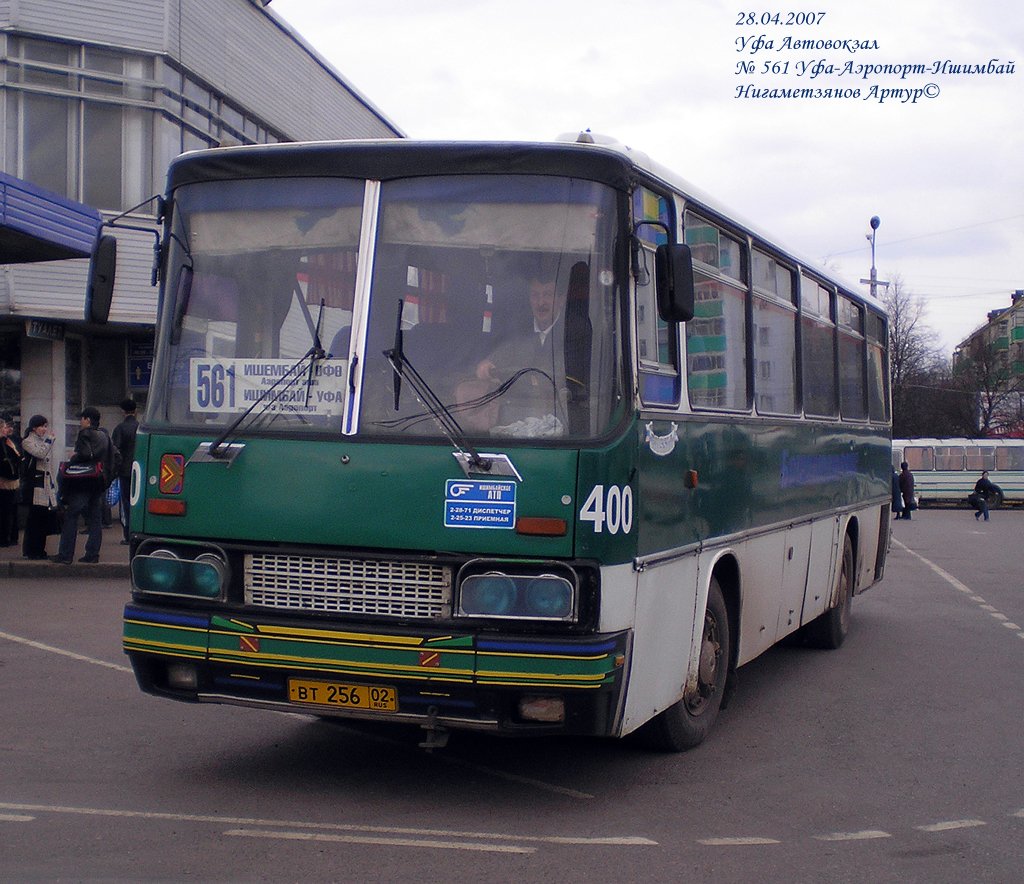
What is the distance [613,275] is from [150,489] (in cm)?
233

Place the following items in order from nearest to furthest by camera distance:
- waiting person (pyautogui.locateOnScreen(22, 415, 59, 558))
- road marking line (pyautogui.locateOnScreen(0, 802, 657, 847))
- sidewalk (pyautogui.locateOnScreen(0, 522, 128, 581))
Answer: road marking line (pyautogui.locateOnScreen(0, 802, 657, 847)), sidewalk (pyautogui.locateOnScreen(0, 522, 128, 581)), waiting person (pyautogui.locateOnScreen(22, 415, 59, 558))

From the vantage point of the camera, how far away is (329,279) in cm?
629

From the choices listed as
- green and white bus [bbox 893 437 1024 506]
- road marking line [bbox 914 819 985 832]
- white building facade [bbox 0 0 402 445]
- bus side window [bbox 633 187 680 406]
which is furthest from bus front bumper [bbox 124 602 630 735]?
green and white bus [bbox 893 437 1024 506]

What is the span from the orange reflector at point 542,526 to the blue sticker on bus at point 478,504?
47mm

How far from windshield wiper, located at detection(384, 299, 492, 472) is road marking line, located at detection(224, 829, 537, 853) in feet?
4.99

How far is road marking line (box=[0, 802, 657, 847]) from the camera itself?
225 inches

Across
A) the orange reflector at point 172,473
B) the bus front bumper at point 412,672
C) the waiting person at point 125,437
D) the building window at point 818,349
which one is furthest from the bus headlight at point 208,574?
the waiting person at point 125,437

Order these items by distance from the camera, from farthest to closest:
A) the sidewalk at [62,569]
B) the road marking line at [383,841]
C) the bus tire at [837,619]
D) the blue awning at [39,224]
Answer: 1. the blue awning at [39,224]
2. the sidewalk at [62,569]
3. the bus tire at [837,619]
4. the road marking line at [383,841]

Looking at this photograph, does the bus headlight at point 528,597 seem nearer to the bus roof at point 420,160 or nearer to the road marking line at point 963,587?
the bus roof at point 420,160

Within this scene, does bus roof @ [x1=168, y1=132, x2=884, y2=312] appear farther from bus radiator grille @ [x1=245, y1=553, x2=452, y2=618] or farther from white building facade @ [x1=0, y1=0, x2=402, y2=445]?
white building facade @ [x1=0, y1=0, x2=402, y2=445]

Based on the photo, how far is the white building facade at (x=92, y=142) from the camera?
2178 cm

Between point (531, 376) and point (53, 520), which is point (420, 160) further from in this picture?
point (53, 520)

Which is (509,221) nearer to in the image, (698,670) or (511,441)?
(511,441)

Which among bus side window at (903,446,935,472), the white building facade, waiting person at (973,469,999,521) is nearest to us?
the white building facade
